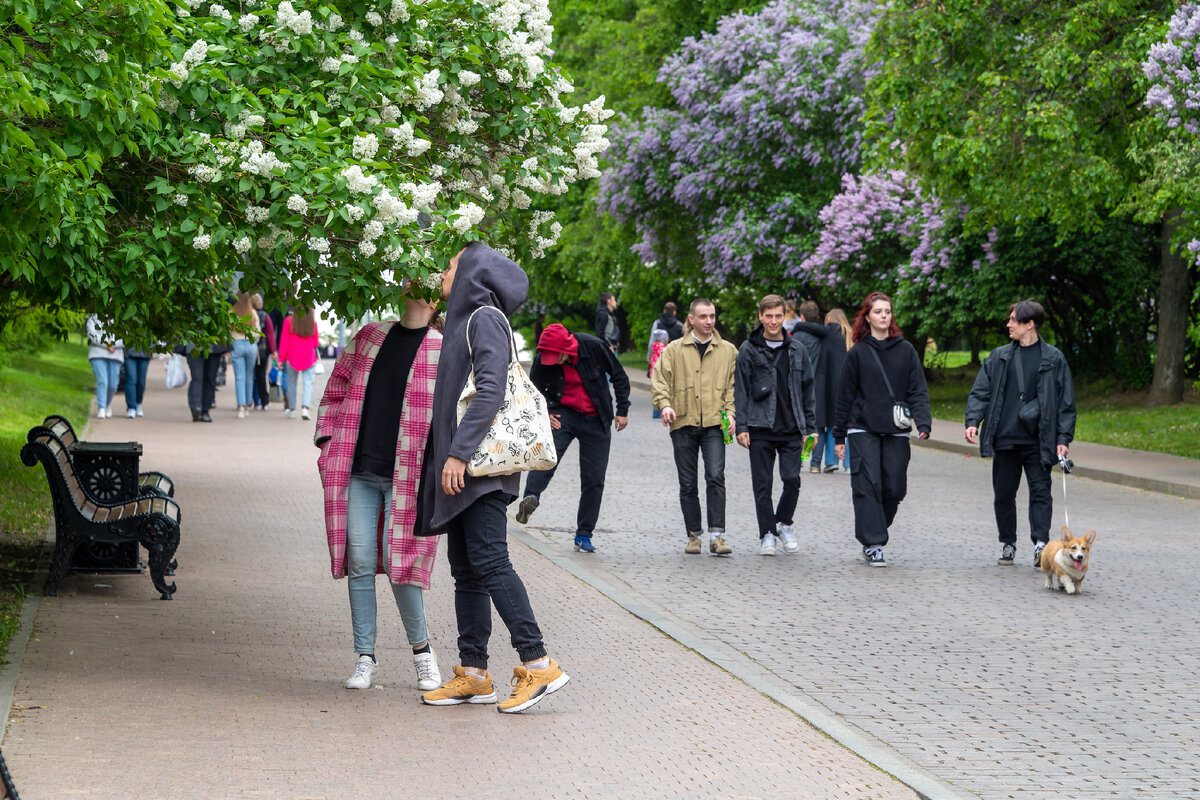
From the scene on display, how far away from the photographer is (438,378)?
630cm

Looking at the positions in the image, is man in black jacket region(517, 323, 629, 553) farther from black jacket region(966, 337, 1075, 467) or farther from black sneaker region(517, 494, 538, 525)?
black jacket region(966, 337, 1075, 467)

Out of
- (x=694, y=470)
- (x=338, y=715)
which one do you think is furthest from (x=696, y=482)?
(x=338, y=715)

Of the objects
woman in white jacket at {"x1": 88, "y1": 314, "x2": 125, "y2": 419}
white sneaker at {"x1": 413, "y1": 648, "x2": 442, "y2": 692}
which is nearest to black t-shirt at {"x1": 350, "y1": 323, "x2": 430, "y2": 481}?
white sneaker at {"x1": 413, "y1": 648, "x2": 442, "y2": 692}

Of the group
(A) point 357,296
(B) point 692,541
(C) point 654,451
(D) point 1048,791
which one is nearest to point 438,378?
(A) point 357,296

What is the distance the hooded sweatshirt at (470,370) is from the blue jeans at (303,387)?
17.3 m

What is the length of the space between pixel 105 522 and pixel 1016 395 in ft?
20.7

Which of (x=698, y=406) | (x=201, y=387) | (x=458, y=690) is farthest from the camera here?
(x=201, y=387)

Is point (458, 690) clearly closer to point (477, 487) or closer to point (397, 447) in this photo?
point (477, 487)

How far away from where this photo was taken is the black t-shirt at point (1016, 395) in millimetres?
10984

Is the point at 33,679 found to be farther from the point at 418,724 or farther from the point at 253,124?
the point at 253,124

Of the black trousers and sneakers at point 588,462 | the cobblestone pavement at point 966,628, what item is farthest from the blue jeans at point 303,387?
the black trousers and sneakers at point 588,462

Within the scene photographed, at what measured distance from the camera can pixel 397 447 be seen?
6.59 metres

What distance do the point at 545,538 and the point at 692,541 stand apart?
1291mm

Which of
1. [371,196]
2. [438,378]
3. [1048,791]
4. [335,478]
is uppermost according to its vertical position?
[371,196]
